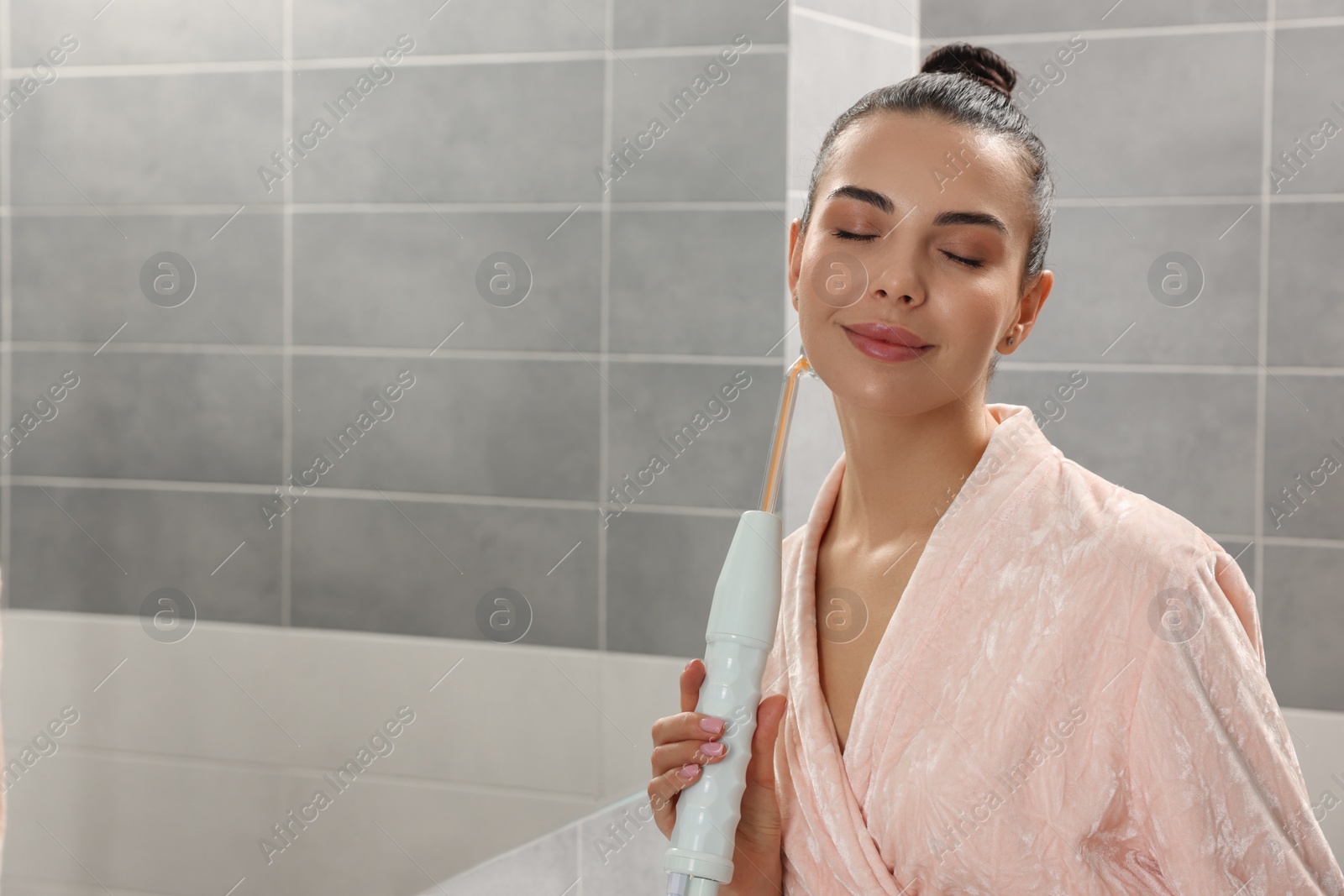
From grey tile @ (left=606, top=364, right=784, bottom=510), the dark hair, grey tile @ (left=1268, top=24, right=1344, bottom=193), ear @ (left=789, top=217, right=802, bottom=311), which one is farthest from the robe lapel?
grey tile @ (left=1268, top=24, right=1344, bottom=193)

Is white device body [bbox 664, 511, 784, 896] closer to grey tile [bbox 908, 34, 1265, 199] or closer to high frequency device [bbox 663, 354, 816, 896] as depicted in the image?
high frequency device [bbox 663, 354, 816, 896]

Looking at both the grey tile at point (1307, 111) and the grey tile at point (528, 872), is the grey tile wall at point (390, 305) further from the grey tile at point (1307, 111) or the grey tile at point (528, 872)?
the grey tile at point (1307, 111)

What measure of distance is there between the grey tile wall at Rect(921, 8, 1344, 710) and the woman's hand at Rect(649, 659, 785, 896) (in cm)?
100

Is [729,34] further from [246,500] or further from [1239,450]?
[1239,450]

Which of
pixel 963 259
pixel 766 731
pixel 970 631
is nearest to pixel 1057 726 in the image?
pixel 970 631

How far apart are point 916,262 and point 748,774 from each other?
Result: 1.30ft

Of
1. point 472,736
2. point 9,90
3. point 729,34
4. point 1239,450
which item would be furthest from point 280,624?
point 1239,450

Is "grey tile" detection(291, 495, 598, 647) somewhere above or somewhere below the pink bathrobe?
above

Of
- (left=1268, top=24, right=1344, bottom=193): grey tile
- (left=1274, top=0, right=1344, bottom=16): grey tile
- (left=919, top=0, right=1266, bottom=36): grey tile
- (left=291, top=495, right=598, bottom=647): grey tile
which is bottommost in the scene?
(left=291, top=495, right=598, bottom=647): grey tile

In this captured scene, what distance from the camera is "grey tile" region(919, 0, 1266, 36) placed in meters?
1.57

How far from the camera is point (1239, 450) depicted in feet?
5.19

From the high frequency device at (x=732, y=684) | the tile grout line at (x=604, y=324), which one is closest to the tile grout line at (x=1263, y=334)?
the tile grout line at (x=604, y=324)

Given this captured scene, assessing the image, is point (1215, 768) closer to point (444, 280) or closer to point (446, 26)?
point (444, 280)

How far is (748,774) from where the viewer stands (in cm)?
83
